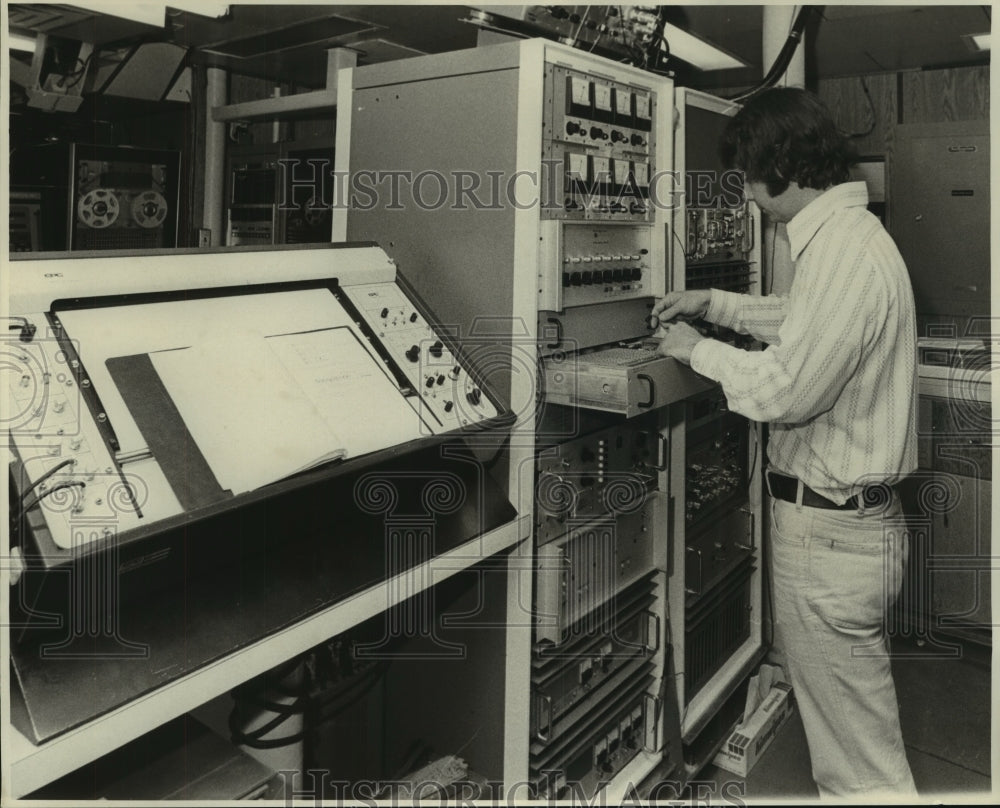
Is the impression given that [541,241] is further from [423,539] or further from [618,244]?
[423,539]

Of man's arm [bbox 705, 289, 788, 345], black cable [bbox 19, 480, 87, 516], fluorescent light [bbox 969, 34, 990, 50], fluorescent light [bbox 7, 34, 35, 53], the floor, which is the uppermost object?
fluorescent light [bbox 969, 34, 990, 50]

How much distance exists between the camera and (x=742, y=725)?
8.62ft

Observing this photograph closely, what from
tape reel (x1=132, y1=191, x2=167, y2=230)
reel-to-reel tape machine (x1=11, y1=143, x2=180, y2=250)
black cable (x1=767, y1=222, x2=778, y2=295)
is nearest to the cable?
reel-to-reel tape machine (x1=11, y1=143, x2=180, y2=250)

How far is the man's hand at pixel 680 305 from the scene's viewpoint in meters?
2.17

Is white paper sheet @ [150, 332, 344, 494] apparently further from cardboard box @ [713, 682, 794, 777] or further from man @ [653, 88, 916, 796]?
cardboard box @ [713, 682, 794, 777]

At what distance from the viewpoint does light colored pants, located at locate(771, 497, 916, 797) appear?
1866mm

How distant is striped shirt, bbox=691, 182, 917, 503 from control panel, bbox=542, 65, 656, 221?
41 cm

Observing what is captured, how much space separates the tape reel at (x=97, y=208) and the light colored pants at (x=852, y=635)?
5.48 ft

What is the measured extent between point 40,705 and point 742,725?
2.14 metres

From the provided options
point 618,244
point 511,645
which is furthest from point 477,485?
point 618,244

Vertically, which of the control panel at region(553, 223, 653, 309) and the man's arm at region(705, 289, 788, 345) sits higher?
the control panel at region(553, 223, 653, 309)

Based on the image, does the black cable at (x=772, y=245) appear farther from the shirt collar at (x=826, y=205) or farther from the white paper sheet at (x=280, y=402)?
the white paper sheet at (x=280, y=402)

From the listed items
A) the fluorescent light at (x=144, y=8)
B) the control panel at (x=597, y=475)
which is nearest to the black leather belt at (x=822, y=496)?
the control panel at (x=597, y=475)

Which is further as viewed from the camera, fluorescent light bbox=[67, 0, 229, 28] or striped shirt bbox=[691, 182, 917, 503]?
fluorescent light bbox=[67, 0, 229, 28]
